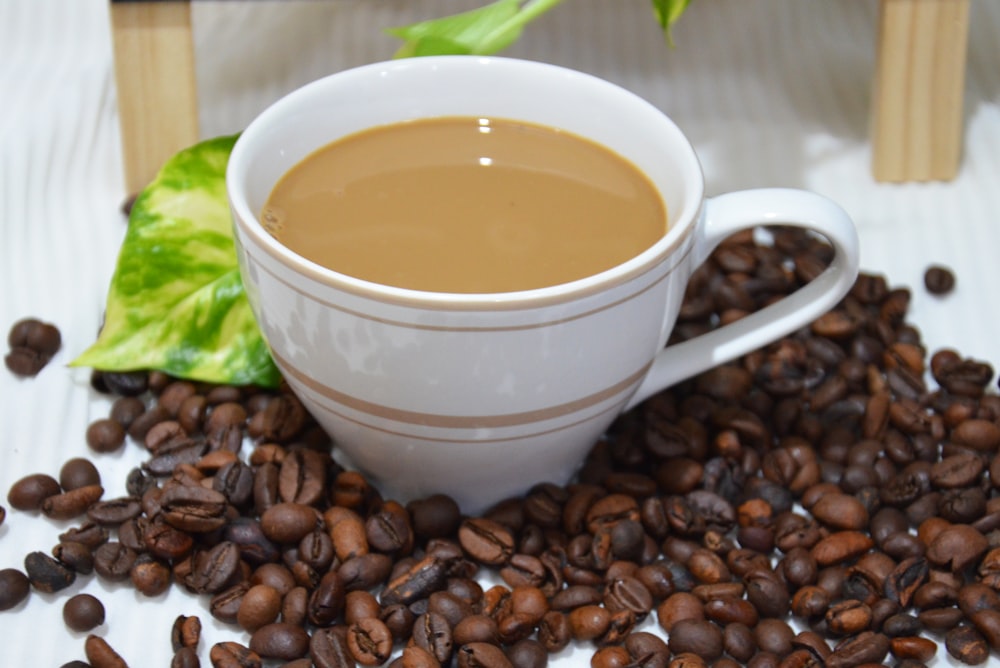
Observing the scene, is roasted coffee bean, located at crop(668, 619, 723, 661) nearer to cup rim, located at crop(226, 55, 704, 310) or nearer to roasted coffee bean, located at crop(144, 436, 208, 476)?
cup rim, located at crop(226, 55, 704, 310)

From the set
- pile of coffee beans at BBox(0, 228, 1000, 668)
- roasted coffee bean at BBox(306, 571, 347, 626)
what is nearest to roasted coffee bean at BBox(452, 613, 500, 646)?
pile of coffee beans at BBox(0, 228, 1000, 668)

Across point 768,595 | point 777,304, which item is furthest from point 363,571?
point 777,304

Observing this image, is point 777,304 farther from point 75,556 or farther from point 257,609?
point 75,556

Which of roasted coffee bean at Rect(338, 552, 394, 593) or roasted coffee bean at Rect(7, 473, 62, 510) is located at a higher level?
roasted coffee bean at Rect(338, 552, 394, 593)

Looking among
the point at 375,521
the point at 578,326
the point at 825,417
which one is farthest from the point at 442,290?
the point at 825,417

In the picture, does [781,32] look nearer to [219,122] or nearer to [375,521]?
[219,122]

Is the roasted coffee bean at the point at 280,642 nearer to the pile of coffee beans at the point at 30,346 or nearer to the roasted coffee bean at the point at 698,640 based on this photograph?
the roasted coffee bean at the point at 698,640
